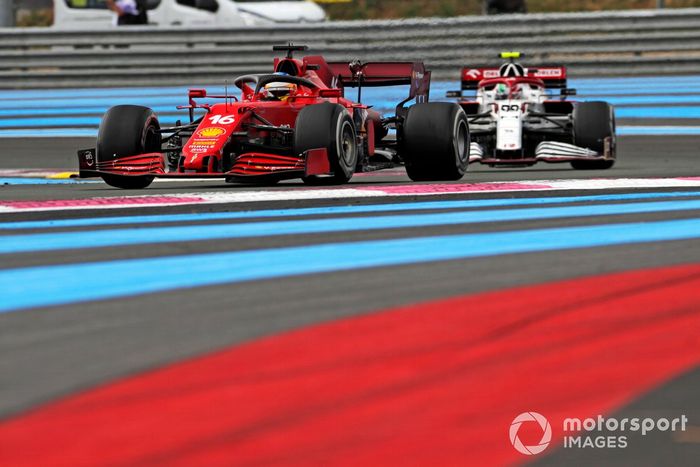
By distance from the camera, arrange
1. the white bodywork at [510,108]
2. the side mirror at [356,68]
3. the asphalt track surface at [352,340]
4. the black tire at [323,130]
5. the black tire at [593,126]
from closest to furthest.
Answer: the asphalt track surface at [352,340], the black tire at [323,130], the side mirror at [356,68], the black tire at [593,126], the white bodywork at [510,108]

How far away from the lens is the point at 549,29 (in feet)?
64.4

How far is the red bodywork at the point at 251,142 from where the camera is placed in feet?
31.7

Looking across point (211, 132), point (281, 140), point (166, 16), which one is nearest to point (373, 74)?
point (281, 140)

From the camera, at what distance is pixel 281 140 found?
1030 centimetres

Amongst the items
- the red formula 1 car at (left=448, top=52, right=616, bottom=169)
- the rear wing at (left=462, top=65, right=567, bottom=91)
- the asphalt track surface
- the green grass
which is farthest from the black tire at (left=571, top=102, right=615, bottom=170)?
the green grass

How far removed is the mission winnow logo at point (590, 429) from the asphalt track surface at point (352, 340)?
3 cm

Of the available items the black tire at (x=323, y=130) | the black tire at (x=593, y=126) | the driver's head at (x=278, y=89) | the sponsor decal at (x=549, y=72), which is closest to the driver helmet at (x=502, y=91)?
the sponsor decal at (x=549, y=72)

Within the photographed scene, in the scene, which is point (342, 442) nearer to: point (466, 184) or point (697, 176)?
point (466, 184)

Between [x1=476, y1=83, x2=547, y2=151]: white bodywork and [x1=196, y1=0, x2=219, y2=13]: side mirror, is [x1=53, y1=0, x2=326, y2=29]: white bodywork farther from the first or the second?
[x1=476, y1=83, x2=547, y2=151]: white bodywork

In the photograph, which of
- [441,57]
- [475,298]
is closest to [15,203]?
[475,298]

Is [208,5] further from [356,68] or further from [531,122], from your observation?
[356,68]

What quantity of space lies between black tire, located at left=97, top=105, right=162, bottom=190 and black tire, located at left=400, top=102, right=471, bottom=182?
1859 mm

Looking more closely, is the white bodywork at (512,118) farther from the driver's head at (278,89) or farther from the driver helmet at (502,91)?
the driver's head at (278,89)

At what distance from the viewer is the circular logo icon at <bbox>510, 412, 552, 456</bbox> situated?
358 cm
